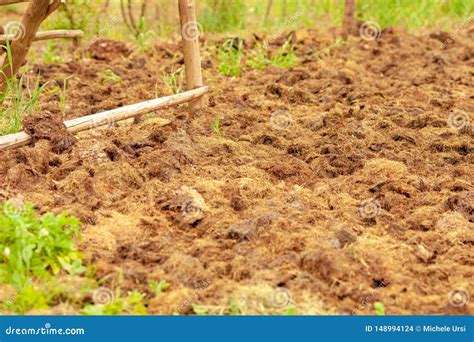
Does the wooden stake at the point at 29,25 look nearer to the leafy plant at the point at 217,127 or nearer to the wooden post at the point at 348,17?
the leafy plant at the point at 217,127

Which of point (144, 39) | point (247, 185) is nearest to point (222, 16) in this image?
point (144, 39)

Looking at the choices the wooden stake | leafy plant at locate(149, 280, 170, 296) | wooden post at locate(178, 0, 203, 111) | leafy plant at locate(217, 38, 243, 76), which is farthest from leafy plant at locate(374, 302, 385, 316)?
leafy plant at locate(217, 38, 243, 76)

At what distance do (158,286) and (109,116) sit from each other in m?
2.06

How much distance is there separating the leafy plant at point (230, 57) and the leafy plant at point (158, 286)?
4196mm

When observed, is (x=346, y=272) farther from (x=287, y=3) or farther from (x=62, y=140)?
(x=287, y=3)

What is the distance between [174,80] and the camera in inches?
269

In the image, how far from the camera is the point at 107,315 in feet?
11.4

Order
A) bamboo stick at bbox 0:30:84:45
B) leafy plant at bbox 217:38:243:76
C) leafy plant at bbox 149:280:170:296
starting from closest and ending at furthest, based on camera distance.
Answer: leafy plant at bbox 149:280:170:296 < bamboo stick at bbox 0:30:84:45 < leafy plant at bbox 217:38:243:76

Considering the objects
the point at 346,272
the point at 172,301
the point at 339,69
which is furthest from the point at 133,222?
the point at 339,69

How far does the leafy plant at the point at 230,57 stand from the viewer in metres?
A: 7.71

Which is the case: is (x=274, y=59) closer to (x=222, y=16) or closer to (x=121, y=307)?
(x=222, y=16)

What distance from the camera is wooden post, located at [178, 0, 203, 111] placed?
6.05 metres

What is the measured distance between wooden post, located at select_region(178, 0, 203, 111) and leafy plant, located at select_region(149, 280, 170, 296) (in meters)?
2.73

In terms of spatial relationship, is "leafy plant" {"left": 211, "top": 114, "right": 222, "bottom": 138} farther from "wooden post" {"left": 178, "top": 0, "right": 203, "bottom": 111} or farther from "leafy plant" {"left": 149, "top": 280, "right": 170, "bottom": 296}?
"leafy plant" {"left": 149, "top": 280, "right": 170, "bottom": 296}
